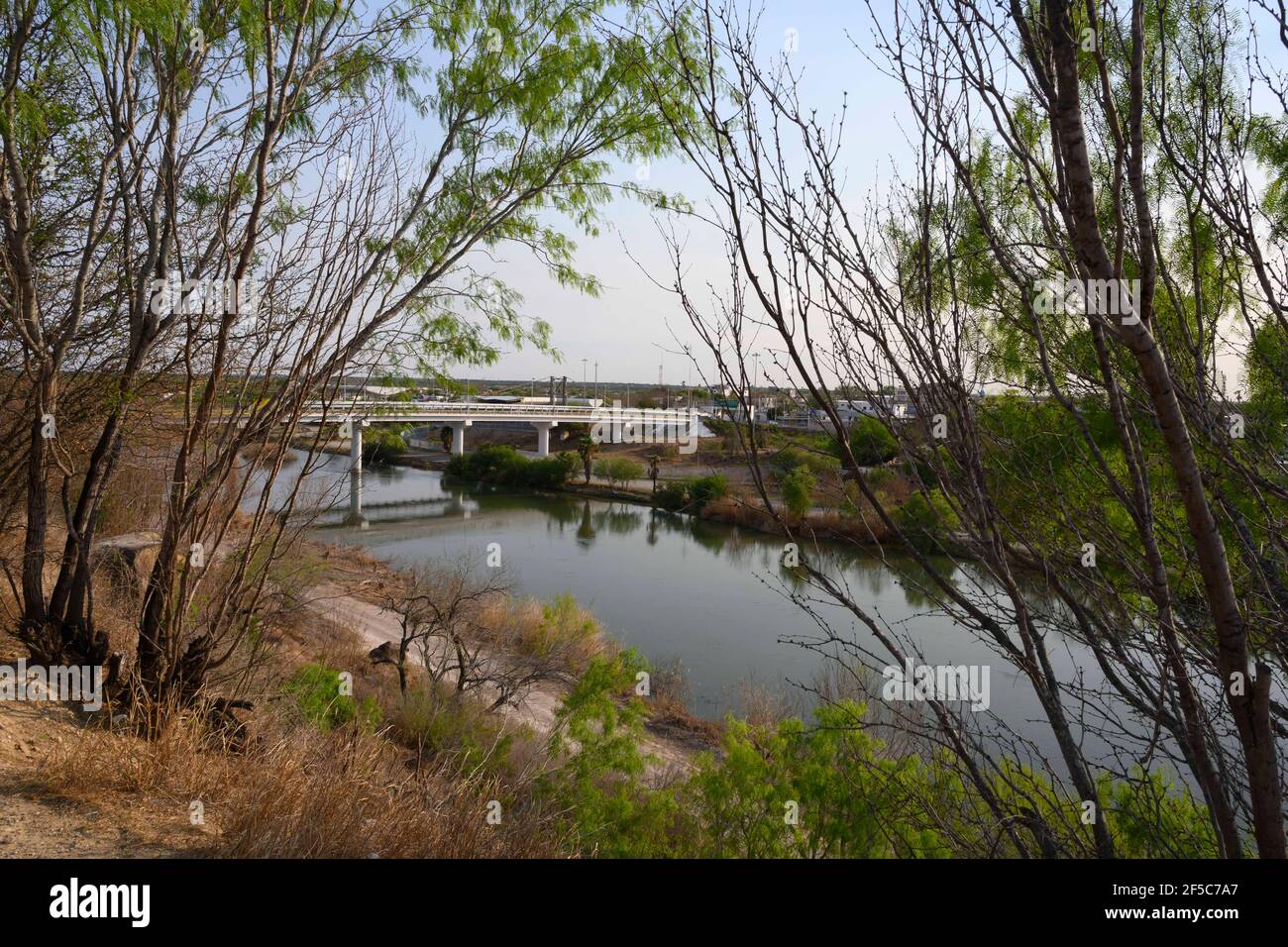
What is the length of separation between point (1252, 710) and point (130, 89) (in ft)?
17.8

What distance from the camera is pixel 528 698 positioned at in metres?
10.5

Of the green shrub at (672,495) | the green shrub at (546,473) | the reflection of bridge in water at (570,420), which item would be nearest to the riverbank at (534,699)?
the reflection of bridge in water at (570,420)

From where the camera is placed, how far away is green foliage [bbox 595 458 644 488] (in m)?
28.5

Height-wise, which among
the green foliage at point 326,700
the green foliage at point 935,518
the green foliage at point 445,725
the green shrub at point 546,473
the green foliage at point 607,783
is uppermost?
the green foliage at point 935,518

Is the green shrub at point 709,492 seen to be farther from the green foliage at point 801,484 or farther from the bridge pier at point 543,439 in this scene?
the bridge pier at point 543,439

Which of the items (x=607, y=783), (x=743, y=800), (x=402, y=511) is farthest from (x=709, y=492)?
(x=402, y=511)

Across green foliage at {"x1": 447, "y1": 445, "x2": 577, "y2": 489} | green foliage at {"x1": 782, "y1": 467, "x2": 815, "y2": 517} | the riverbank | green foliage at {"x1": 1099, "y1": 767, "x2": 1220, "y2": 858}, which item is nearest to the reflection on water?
the riverbank

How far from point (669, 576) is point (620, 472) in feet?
39.2

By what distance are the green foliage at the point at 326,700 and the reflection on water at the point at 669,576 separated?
1.54 meters

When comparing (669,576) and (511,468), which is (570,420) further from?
(669,576)

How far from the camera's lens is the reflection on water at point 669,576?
11039 mm
